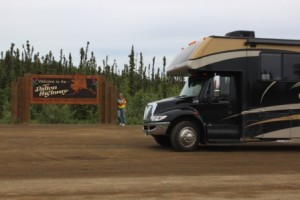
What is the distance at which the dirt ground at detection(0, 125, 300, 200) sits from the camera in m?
7.82

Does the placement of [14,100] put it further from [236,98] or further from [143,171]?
Result: [143,171]

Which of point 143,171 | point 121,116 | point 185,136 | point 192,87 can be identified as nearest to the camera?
point 143,171

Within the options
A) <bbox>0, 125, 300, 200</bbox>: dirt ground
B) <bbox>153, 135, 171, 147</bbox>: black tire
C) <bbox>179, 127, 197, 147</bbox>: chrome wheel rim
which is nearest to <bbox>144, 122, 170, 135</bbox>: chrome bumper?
<bbox>179, 127, 197, 147</bbox>: chrome wheel rim

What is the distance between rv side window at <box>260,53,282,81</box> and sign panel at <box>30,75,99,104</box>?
14.3 meters

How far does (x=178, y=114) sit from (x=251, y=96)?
6.82 ft

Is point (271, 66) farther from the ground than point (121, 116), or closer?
farther from the ground

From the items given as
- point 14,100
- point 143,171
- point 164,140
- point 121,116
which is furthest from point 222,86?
point 14,100

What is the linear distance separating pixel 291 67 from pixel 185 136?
3536 mm

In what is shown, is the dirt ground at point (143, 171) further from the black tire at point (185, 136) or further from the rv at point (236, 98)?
the rv at point (236, 98)

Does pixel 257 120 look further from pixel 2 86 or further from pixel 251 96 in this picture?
pixel 2 86

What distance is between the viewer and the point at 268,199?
7398 mm

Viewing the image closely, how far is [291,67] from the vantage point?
45.4ft

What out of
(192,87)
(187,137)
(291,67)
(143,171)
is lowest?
(143,171)

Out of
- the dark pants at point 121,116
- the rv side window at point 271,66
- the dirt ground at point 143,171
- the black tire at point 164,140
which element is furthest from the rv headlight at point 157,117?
the dark pants at point 121,116
